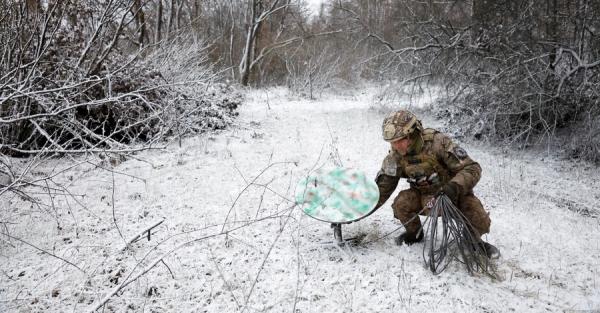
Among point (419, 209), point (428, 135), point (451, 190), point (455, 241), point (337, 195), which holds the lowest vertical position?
point (455, 241)

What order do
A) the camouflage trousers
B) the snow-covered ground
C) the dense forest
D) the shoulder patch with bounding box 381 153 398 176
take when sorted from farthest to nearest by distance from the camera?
1. the dense forest
2. the shoulder patch with bounding box 381 153 398 176
3. the camouflage trousers
4. the snow-covered ground

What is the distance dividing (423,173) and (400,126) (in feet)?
1.49

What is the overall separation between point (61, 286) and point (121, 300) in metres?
0.48

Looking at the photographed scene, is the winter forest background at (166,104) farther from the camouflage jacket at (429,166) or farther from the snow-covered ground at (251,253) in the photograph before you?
the camouflage jacket at (429,166)

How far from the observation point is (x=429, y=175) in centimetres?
290

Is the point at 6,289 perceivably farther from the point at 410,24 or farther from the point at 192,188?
the point at 410,24

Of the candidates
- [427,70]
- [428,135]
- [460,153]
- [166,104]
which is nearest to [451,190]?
[460,153]

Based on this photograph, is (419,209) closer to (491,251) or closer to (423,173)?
(423,173)

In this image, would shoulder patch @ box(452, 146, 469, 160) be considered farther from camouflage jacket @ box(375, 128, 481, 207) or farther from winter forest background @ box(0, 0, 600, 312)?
winter forest background @ box(0, 0, 600, 312)

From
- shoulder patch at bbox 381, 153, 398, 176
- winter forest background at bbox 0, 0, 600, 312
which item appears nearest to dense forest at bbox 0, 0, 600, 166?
winter forest background at bbox 0, 0, 600, 312

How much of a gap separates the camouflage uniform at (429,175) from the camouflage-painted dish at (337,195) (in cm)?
20

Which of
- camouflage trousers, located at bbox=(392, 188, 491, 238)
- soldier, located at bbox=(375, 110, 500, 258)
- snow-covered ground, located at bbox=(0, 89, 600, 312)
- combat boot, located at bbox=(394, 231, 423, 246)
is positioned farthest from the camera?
combat boot, located at bbox=(394, 231, 423, 246)

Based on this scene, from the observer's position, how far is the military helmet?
8.82 ft

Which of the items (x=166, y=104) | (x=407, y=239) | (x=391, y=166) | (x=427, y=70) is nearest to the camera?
(x=391, y=166)
